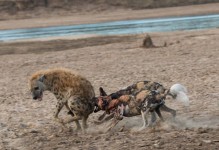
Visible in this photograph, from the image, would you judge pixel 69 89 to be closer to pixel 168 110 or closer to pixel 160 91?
pixel 160 91

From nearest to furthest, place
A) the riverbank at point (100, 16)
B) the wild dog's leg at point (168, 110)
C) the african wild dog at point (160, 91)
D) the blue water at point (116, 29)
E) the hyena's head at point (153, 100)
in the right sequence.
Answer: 1. the hyena's head at point (153, 100)
2. the african wild dog at point (160, 91)
3. the wild dog's leg at point (168, 110)
4. the blue water at point (116, 29)
5. the riverbank at point (100, 16)

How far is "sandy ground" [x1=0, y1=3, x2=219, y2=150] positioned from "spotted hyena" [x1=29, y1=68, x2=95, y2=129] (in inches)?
13.2

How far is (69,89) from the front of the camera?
8.42 meters

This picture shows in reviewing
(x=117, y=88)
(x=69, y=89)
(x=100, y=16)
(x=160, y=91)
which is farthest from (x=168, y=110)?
(x=100, y=16)

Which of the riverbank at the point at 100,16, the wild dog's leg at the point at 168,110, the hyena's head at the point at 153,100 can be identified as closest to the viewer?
the hyena's head at the point at 153,100

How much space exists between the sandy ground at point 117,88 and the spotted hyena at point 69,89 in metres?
0.33

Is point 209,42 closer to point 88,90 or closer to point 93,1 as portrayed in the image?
point 88,90

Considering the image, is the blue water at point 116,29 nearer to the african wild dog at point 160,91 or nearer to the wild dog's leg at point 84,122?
the african wild dog at point 160,91

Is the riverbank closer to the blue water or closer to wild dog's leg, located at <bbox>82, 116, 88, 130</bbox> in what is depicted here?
the blue water

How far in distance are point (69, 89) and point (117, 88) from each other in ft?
12.8

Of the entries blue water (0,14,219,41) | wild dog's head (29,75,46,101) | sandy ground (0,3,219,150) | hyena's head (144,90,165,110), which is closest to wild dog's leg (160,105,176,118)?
sandy ground (0,3,219,150)

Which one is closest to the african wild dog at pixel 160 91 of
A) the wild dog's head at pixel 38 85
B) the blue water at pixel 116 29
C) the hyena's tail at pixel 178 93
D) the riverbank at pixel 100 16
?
the hyena's tail at pixel 178 93

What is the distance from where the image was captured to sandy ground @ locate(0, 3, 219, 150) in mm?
7723

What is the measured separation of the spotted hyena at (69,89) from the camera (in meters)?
8.38
